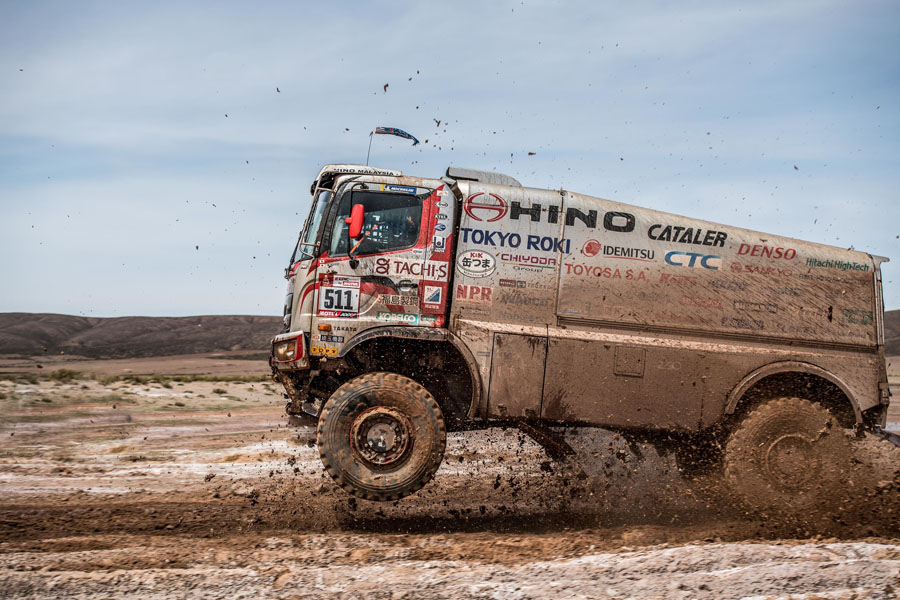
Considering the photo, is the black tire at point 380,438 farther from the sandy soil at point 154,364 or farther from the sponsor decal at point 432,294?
the sandy soil at point 154,364

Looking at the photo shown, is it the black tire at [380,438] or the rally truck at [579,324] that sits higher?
the rally truck at [579,324]

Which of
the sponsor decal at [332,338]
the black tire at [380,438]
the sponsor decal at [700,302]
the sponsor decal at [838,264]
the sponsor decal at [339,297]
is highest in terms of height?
the sponsor decal at [838,264]

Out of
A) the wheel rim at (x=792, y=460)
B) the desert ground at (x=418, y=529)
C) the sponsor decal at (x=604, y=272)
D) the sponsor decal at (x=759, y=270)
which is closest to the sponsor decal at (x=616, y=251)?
the sponsor decal at (x=604, y=272)

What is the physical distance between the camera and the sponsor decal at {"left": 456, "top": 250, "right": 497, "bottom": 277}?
254 inches

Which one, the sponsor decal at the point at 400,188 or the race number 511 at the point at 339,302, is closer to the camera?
the race number 511 at the point at 339,302

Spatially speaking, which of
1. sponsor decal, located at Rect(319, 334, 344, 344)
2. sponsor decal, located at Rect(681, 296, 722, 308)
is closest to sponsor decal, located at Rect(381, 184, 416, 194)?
sponsor decal, located at Rect(319, 334, 344, 344)

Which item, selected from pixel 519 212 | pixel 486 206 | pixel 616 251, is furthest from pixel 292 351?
pixel 616 251

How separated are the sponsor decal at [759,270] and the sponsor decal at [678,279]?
48 cm

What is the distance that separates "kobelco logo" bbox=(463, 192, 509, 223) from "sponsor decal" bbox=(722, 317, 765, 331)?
103 inches

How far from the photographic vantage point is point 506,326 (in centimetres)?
641

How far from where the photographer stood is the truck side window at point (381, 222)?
6.46 m

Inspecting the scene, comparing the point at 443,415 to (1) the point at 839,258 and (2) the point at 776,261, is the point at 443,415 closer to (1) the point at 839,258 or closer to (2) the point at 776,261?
(2) the point at 776,261

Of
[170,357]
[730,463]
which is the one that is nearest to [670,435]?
[730,463]

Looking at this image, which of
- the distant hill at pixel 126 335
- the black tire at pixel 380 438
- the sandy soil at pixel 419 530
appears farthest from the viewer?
the distant hill at pixel 126 335
